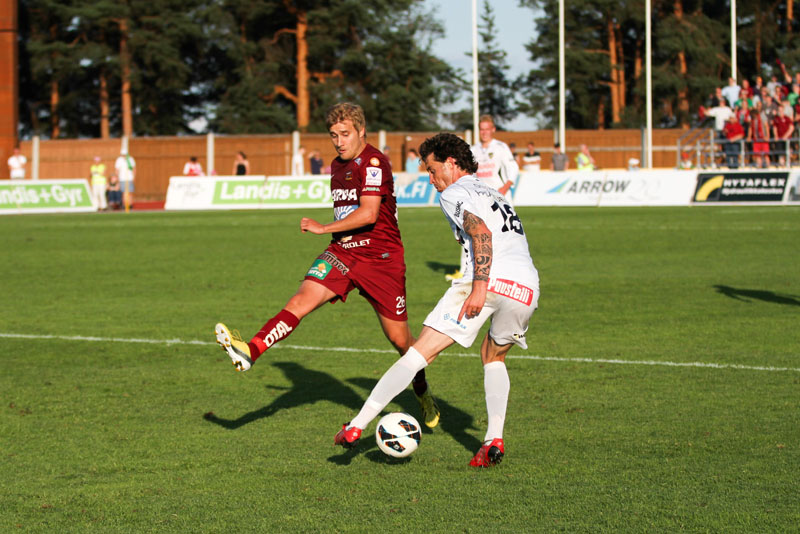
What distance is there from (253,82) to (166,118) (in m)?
6.85

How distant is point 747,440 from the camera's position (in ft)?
20.7

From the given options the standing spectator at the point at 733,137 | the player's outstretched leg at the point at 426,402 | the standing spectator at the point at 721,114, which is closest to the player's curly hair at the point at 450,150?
the player's outstretched leg at the point at 426,402

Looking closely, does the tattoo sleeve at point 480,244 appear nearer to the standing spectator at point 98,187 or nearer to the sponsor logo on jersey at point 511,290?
the sponsor logo on jersey at point 511,290

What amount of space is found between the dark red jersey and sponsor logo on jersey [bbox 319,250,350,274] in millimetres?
100

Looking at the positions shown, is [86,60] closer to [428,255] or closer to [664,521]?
[428,255]

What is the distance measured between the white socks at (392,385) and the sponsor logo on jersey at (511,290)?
59 centimetres

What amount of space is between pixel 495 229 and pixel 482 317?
0.51 metres

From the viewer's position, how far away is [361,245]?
7.04 m

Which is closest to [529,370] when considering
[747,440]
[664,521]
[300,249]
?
[747,440]

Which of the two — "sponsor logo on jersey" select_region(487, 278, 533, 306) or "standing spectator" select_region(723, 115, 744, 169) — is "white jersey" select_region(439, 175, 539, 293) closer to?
"sponsor logo on jersey" select_region(487, 278, 533, 306)

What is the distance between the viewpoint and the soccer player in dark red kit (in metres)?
6.82

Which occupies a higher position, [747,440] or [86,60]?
[86,60]

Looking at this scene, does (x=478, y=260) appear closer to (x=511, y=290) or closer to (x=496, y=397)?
(x=511, y=290)

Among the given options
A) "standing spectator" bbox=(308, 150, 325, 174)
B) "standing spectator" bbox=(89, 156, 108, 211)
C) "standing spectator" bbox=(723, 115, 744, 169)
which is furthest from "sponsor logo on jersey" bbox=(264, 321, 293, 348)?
"standing spectator" bbox=(89, 156, 108, 211)
